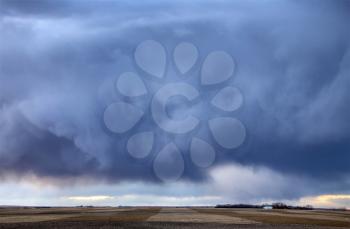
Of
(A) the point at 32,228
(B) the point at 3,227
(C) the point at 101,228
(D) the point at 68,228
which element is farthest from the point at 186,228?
(B) the point at 3,227

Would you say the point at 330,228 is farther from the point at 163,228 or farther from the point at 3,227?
the point at 3,227

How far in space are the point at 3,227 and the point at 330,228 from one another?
60.9 metres

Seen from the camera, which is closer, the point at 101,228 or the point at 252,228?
the point at 101,228

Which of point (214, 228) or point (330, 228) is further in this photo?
point (330, 228)

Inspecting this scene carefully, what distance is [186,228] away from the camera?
77.8 meters

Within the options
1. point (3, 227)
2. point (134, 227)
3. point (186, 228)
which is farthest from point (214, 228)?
point (3, 227)

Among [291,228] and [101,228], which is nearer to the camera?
[101,228]

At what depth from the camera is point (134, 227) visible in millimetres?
79875

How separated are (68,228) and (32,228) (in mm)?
6522

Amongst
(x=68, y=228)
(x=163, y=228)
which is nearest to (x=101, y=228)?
(x=68, y=228)

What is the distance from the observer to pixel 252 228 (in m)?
82.6

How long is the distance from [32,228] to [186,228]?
26.0 m

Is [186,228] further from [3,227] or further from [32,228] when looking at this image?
[3,227]

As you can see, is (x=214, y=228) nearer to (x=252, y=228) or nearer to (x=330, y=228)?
(x=252, y=228)
